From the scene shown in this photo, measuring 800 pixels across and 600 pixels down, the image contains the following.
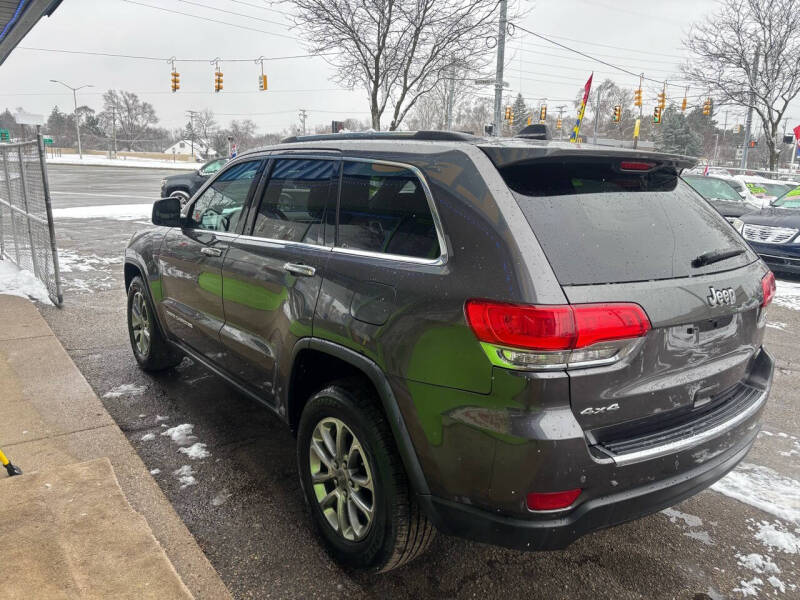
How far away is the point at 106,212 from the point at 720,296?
17581 mm

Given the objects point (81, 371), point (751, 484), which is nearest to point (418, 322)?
point (751, 484)

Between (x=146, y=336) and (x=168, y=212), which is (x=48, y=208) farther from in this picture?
(x=168, y=212)

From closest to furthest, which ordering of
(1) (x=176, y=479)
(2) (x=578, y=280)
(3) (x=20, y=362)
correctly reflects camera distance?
1. (2) (x=578, y=280)
2. (1) (x=176, y=479)
3. (3) (x=20, y=362)

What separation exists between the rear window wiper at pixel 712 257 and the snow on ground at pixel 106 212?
572 inches

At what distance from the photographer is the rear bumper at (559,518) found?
6.44ft

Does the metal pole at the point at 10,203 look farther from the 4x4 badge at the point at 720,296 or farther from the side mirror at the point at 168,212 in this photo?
the 4x4 badge at the point at 720,296

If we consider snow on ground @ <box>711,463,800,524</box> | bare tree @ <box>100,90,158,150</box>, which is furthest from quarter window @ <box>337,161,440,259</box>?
bare tree @ <box>100,90,158,150</box>

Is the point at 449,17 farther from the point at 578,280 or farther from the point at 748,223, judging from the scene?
the point at 578,280

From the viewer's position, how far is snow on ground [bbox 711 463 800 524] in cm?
310

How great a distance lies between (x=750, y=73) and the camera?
23.6m

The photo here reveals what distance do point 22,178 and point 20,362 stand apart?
3376mm

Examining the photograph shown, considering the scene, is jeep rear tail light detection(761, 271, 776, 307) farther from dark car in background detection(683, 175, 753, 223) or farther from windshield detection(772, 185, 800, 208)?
dark car in background detection(683, 175, 753, 223)

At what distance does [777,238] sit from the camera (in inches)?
376

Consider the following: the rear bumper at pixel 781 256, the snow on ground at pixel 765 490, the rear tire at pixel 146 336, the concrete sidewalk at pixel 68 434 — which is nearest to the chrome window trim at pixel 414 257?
the concrete sidewalk at pixel 68 434
